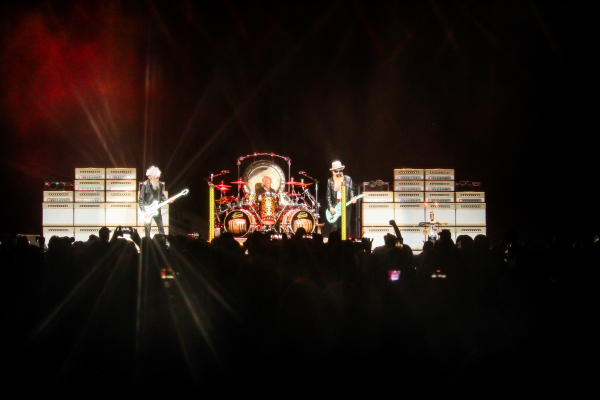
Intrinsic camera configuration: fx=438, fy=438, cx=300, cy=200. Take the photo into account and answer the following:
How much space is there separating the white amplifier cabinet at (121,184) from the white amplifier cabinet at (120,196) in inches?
3.0

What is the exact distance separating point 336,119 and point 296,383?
30.8 feet

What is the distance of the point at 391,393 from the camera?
2.16 metres

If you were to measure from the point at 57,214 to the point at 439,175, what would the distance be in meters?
9.31

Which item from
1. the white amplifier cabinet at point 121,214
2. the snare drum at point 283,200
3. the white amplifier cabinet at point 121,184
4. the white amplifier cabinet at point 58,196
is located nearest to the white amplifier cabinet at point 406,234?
the snare drum at point 283,200

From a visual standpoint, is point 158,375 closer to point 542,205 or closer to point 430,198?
point 430,198

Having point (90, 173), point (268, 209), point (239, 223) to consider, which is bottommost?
point (239, 223)

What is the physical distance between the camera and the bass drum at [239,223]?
9.95 meters

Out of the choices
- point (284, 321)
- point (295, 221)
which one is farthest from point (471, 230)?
point (284, 321)

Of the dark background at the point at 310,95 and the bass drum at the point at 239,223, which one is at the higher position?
the dark background at the point at 310,95

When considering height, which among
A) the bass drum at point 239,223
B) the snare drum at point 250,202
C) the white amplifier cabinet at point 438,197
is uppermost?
the white amplifier cabinet at point 438,197

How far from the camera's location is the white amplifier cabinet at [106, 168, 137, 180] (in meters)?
10.6

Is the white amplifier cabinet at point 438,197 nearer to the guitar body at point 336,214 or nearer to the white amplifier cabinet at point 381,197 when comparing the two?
the white amplifier cabinet at point 381,197

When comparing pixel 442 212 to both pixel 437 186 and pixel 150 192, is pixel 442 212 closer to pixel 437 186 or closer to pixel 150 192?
pixel 437 186

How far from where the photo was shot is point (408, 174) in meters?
11.0
